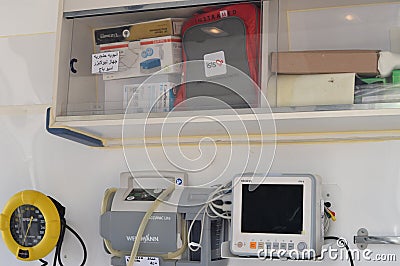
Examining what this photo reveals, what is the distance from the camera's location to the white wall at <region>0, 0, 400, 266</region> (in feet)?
4.81

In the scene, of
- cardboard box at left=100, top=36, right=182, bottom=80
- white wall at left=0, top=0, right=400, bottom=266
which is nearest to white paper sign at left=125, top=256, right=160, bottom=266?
white wall at left=0, top=0, right=400, bottom=266

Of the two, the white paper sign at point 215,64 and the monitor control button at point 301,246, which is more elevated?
the white paper sign at point 215,64

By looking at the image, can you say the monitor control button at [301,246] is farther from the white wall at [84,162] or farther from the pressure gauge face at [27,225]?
the pressure gauge face at [27,225]

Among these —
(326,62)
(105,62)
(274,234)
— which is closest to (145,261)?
(274,234)

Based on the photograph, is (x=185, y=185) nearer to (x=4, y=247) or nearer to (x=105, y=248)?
(x=105, y=248)

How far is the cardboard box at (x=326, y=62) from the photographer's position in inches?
51.4

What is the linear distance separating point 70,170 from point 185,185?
0.35 metres

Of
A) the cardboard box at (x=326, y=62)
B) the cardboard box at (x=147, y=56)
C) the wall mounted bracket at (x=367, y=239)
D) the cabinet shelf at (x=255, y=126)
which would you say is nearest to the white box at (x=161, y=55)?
the cardboard box at (x=147, y=56)

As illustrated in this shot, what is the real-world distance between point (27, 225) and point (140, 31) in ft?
1.93

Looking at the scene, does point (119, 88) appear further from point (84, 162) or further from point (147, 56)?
point (84, 162)

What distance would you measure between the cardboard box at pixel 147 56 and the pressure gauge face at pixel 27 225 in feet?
1.37

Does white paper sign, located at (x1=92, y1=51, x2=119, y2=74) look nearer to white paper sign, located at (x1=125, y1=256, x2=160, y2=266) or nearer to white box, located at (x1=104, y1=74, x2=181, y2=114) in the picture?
white box, located at (x1=104, y1=74, x2=181, y2=114)

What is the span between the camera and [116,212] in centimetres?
151

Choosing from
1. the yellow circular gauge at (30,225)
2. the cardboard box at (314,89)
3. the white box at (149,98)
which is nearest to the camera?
the cardboard box at (314,89)
